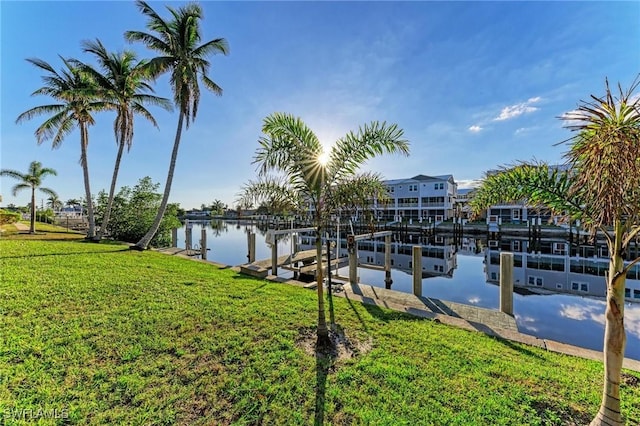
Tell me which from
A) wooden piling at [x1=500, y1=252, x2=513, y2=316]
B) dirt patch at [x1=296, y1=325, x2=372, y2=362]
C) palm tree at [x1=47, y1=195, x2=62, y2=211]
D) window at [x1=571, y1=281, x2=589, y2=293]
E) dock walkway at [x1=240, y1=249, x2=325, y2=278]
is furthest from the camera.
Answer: palm tree at [x1=47, y1=195, x2=62, y2=211]

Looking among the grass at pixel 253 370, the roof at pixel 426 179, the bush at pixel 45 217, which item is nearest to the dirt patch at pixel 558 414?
the grass at pixel 253 370

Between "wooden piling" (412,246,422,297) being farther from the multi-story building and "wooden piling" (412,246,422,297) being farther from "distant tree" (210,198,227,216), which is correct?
"distant tree" (210,198,227,216)

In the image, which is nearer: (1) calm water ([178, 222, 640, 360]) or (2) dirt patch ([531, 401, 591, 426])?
(2) dirt patch ([531, 401, 591, 426])

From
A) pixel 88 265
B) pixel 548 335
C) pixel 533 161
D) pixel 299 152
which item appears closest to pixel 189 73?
pixel 88 265

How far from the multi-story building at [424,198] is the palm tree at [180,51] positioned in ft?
103

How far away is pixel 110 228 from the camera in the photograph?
1892 cm

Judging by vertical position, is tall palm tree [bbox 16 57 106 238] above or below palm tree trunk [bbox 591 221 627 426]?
above

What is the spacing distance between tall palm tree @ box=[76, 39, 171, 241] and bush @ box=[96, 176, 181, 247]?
246 centimetres

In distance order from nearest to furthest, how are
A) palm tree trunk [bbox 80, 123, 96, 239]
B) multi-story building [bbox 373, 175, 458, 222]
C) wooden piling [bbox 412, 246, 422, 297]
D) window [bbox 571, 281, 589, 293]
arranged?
wooden piling [bbox 412, 246, 422, 297]
window [bbox 571, 281, 589, 293]
palm tree trunk [bbox 80, 123, 96, 239]
multi-story building [bbox 373, 175, 458, 222]

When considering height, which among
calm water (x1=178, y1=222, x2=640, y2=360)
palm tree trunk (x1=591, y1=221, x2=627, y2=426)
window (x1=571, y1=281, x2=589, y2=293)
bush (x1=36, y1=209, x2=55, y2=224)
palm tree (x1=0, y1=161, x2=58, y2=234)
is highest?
palm tree (x1=0, y1=161, x2=58, y2=234)

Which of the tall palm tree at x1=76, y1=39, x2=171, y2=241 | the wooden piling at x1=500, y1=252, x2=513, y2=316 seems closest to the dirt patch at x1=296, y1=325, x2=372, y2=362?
the wooden piling at x1=500, y1=252, x2=513, y2=316

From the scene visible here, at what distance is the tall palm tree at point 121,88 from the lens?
45.0ft

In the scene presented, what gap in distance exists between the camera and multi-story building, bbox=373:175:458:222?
41656 mm

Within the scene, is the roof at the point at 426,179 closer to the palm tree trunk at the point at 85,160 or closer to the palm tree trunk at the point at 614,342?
the palm tree trunk at the point at 85,160
